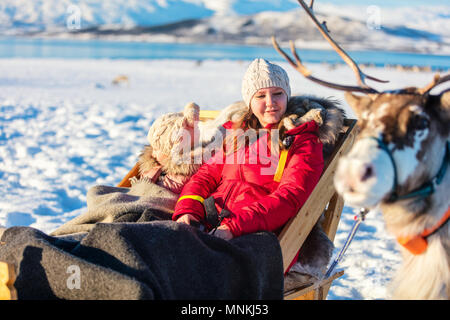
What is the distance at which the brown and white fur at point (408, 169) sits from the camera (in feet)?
5.24

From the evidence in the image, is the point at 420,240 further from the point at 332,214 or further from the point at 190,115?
the point at 190,115

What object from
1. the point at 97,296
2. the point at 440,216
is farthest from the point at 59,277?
the point at 440,216

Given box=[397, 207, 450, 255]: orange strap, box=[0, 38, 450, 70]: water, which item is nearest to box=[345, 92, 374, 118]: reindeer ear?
box=[397, 207, 450, 255]: orange strap

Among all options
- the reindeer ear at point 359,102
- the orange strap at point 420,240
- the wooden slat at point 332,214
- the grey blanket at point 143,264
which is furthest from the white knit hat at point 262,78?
the orange strap at point 420,240

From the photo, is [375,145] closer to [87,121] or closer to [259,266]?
[259,266]

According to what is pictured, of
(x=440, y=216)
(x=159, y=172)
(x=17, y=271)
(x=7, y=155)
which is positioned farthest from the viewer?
(x=7, y=155)

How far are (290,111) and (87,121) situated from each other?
286 inches

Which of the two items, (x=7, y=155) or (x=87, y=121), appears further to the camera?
(x=87, y=121)

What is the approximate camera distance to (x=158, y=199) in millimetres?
2805

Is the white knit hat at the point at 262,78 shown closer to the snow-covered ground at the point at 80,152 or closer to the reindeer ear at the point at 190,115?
the reindeer ear at the point at 190,115

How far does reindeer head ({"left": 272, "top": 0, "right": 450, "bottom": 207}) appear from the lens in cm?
158

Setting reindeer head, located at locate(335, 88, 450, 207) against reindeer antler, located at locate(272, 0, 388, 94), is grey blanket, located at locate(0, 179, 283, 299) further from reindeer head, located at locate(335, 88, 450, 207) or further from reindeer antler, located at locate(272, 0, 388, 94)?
reindeer antler, located at locate(272, 0, 388, 94)

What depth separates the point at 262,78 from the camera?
2.83 metres
